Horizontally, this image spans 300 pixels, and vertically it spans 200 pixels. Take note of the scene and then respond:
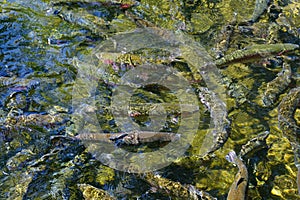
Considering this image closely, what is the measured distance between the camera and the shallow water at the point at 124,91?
3.87 m

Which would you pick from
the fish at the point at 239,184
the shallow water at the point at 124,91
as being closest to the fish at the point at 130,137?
the shallow water at the point at 124,91

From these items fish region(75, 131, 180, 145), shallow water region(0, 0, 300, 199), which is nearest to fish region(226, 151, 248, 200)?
shallow water region(0, 0, 300, 199)

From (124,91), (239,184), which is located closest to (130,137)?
(124,91)

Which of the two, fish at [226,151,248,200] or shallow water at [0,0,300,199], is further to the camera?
shallow water at [0,0,300,199]

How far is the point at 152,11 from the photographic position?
22.4ft

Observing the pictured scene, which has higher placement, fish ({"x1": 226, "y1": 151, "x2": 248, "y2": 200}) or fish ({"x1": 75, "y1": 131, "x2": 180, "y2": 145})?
fish ({"x1": 226, "y1": 151, "x2": 248, "y2": 200})

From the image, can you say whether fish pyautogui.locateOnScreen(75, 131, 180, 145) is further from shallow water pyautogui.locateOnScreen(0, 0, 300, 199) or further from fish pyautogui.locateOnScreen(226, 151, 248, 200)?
fish pyautogui.locateOnScreen(226, 151, 248, 200)

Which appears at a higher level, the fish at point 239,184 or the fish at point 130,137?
the fish at point 239,184

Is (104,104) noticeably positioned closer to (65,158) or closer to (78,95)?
(78,95)

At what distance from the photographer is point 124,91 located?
4.98 metres

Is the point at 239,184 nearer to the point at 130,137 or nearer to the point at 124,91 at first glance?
the point at 130,137

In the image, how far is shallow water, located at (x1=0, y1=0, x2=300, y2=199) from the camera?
152 inches

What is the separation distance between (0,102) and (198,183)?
99.8 inches

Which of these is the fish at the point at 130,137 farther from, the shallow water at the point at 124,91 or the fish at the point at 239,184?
the fish at the point at 239,184
